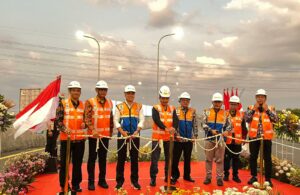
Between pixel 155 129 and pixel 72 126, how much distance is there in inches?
77.7

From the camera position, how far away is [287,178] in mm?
9383

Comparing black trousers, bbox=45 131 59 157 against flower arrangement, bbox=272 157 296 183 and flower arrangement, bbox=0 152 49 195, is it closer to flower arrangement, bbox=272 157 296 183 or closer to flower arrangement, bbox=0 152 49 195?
flower arrangement, bbox=0 152 49 195

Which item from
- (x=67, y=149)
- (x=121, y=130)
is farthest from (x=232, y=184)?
(x=67, y=149)

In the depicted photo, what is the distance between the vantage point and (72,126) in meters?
7.38

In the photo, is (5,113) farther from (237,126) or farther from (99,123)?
(237,126)

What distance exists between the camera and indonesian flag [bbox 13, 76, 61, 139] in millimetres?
7867

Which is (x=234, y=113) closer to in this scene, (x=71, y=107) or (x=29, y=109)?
(x=71, y=107)

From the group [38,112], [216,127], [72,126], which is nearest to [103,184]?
[72,126]

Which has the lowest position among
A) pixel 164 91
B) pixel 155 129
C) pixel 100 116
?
pixel 155 129

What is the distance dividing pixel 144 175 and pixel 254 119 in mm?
3328

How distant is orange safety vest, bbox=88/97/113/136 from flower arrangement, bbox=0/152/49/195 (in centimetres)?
180

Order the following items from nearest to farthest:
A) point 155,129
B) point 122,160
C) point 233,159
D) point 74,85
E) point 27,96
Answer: point 74,85 → point 122,160 → point 155,129 → point 233,159 → point 27,96

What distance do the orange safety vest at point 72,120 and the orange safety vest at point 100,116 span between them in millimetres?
445

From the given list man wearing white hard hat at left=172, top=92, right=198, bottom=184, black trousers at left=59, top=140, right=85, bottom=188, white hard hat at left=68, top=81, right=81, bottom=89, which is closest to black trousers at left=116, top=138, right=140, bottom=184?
black trousers at left=59, top=140, right=85, bottom=188
